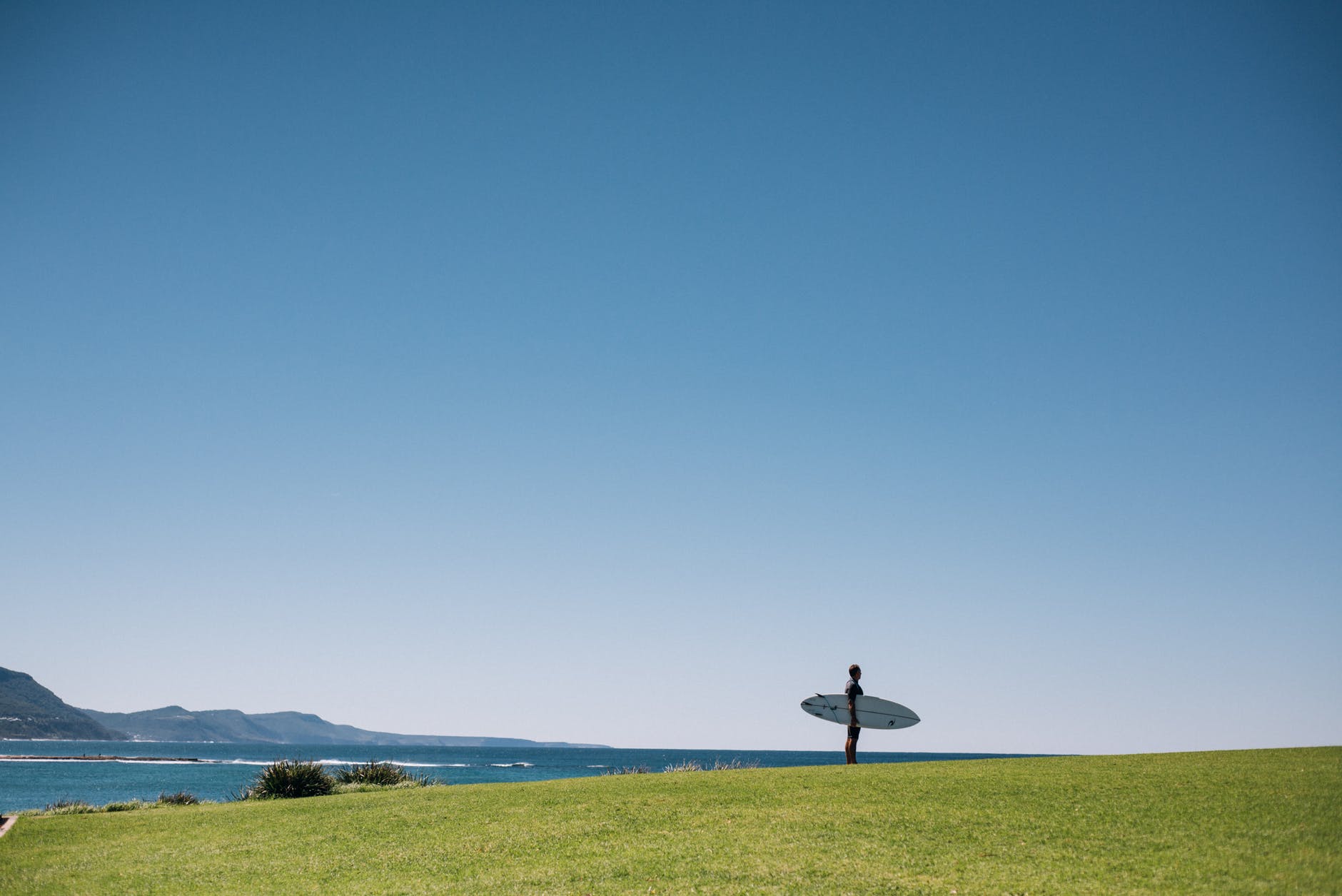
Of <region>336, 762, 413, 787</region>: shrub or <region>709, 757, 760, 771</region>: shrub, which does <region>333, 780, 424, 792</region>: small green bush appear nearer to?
<region>336, 762, 413, 787</region>: shrub

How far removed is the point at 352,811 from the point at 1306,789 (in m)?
18.0

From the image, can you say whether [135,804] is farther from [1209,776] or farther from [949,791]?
[1209,776]

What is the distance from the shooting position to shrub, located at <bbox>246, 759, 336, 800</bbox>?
24186mm

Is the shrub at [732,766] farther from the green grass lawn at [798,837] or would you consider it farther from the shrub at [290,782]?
the shrub at [290,782]

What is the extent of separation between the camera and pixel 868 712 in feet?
76.4

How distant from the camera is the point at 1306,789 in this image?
1230cm

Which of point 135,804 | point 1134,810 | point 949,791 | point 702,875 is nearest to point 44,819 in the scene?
point 135,804

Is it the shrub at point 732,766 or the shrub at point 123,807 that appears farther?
the shrub at point 123,807

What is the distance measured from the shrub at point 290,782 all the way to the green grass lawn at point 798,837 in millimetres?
5041

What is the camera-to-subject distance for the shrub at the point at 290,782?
24186 mm

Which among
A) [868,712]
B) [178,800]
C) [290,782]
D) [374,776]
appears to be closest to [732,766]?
[868,712]

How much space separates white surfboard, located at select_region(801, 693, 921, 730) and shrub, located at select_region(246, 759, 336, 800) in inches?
582

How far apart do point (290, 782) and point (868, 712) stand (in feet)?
56.0

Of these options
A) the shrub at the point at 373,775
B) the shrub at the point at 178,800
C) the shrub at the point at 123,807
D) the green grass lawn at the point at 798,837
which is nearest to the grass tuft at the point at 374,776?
the shrub at the point at 373,775
